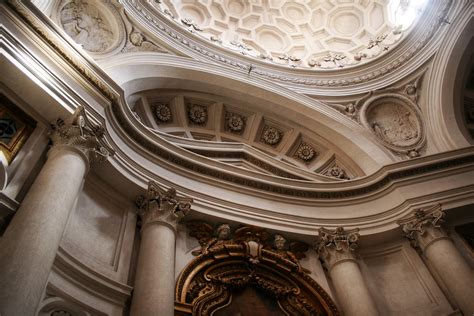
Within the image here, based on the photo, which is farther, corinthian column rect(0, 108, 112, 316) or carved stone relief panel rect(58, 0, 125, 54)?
carved stone relief panel rect(58, 0, 125, 54)

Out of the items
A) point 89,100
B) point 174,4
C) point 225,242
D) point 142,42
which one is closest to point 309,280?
point 225,242

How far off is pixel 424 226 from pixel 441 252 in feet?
2.13

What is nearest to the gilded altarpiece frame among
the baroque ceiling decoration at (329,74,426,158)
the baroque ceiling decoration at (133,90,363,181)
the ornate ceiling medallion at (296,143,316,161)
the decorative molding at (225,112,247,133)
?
the baroque ceiling decoration at (133,90,363,181)

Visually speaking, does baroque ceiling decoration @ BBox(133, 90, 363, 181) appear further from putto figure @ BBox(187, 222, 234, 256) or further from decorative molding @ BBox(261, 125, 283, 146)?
putto figure @ BBox(187, 222, 234, 256)

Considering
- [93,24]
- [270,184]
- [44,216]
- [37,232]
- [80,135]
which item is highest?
[93,24]

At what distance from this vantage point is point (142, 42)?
36.3 ft

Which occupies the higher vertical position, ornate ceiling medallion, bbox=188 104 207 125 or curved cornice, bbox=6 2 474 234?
ornate ceiling medallion, bbox=188 104 207 125

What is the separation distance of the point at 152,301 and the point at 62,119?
3188 millimetres

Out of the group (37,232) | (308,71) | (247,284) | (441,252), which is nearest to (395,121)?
(308,71)

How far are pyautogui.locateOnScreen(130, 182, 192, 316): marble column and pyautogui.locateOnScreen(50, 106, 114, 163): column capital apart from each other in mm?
1257

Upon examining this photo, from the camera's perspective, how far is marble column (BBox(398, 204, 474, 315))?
723 centimetres

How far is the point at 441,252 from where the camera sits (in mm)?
7934

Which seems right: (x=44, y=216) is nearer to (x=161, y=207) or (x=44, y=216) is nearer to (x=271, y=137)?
(x=161, y=207)

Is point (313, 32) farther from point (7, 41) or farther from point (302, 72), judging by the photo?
point (7, 41)
